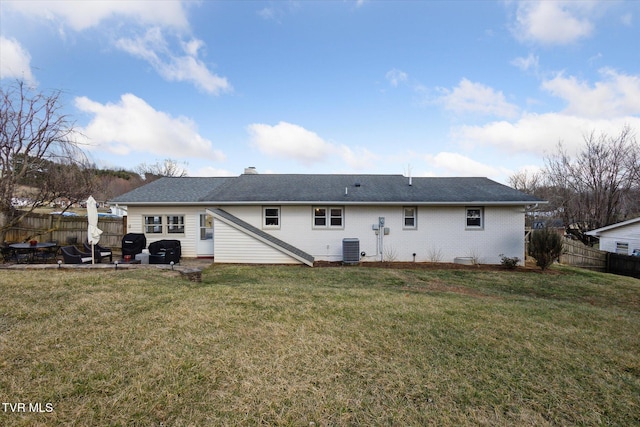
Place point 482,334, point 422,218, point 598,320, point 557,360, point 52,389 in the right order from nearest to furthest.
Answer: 1. point 52,389
2. point 557,360
3. point 482,334
4. point 598,320
5. point 422,218

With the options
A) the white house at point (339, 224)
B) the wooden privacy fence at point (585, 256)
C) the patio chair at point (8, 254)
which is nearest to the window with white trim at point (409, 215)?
the white house at point (339, 224)

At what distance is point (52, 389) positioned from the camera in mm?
2584

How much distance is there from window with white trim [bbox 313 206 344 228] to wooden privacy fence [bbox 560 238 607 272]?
13.0 m

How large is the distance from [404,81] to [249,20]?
316 inches

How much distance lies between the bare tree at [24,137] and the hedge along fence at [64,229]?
3.67 m

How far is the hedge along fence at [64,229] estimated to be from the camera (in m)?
13.0

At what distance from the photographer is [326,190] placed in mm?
12758

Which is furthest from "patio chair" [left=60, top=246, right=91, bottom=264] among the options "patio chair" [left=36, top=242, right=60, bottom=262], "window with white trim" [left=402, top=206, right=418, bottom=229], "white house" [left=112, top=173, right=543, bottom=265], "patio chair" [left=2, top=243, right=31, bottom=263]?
"window with white trim" [left=402, top=206, right=418, bottom=229]

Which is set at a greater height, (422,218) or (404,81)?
(404,81)

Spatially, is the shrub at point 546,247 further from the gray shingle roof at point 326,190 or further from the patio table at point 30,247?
the patio table at point 30,247

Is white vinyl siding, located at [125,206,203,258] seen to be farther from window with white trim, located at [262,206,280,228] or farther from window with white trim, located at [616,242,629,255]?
window with white trim, located at [616,242,629,255]

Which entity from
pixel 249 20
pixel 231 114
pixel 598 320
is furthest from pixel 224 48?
pixel 598 320

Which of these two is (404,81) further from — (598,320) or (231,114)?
(598,320)

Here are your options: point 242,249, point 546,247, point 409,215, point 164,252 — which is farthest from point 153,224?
point 546,247
